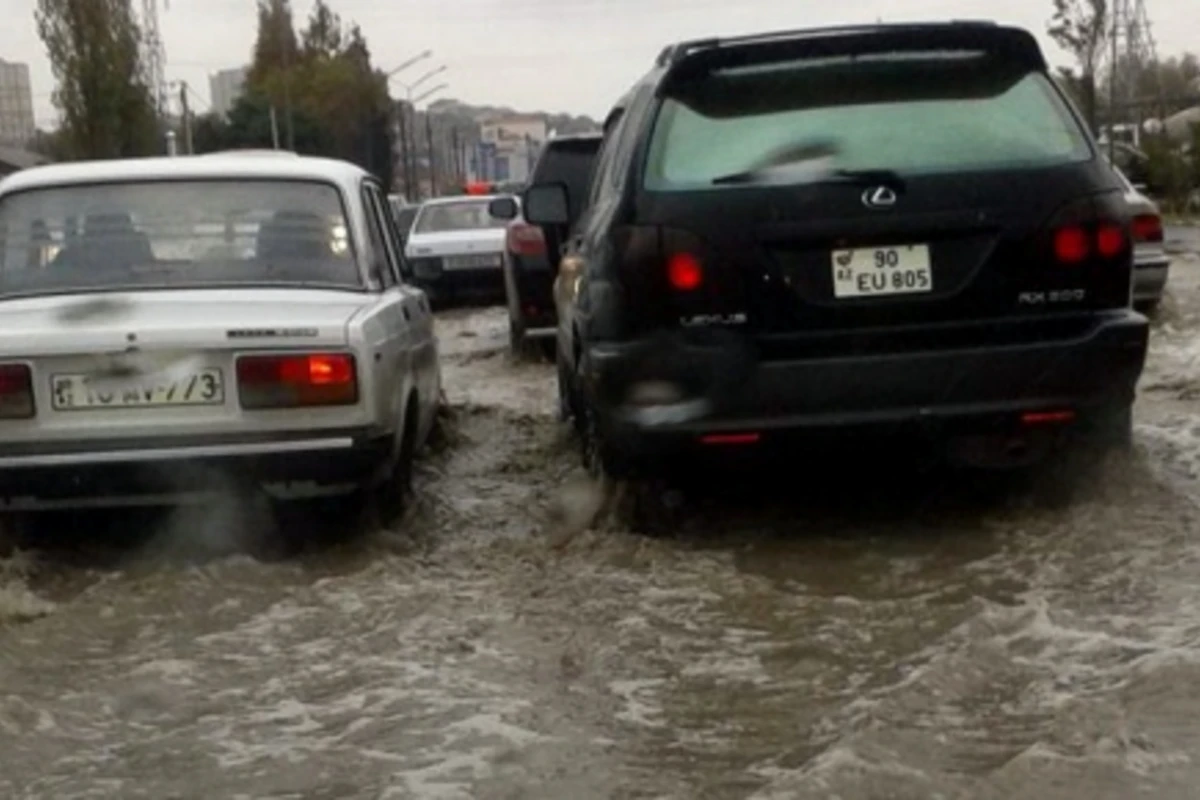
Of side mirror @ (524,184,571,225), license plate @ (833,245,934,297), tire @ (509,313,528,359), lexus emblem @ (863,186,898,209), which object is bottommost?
tire @ (509,313,528,359)

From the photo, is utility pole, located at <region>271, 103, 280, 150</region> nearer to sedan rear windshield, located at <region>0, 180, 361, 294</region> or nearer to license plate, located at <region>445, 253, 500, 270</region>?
license plate, located at <region>445, 253, 500, 270</region>

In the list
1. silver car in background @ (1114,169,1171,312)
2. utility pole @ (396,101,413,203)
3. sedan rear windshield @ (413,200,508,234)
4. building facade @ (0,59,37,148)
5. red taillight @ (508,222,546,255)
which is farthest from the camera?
building facade @ (0,59,37,148)

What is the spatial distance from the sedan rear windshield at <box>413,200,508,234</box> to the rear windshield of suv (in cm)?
1611

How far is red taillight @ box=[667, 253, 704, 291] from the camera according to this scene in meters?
6.16

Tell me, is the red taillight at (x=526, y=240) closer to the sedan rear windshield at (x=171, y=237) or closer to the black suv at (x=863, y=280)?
the sedan rear windshield at (x=171, y=237)

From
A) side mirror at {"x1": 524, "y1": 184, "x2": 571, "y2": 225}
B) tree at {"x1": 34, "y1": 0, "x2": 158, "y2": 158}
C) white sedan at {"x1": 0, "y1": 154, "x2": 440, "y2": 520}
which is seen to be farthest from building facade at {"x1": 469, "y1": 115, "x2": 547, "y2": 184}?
white sedan at {"x1": 0, "y1": 154, "x2": 440, "y2": 520}

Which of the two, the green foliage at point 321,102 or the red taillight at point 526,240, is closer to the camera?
the red taillight at point 526,240

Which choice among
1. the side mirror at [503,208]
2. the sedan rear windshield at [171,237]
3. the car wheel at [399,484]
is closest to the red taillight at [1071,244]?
the car wheel at [399,484]

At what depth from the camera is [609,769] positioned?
4324 mm

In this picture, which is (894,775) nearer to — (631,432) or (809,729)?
(809,729)

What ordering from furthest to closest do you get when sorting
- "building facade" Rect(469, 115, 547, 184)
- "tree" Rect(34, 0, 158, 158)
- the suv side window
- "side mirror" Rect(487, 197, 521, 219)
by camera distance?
"building facade" Rect(469, 115, 547, 184) → "tree" Rect(34, 0, 158, 158) → "side mirror" Rect(487, 197, 521, 219) → the suv side window

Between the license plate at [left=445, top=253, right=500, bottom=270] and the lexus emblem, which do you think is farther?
the license plate at [left=445, top=253, right=500, bottom=270]

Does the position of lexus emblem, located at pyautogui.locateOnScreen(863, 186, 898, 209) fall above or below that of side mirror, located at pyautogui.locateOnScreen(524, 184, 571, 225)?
above

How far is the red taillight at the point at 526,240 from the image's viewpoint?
46.3 feet
